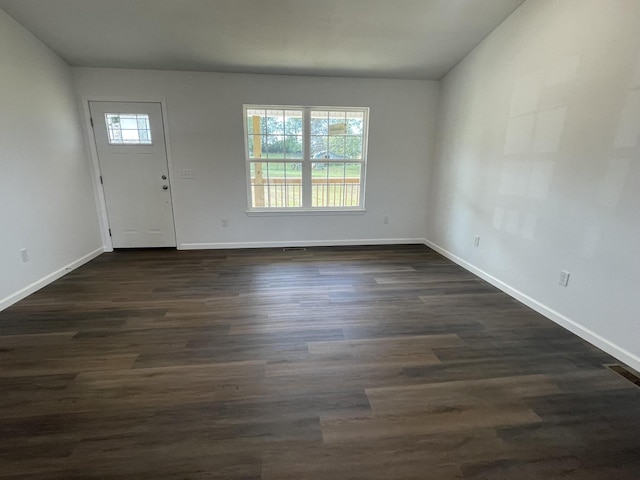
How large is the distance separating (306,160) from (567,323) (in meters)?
3.47

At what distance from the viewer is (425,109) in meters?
4.34

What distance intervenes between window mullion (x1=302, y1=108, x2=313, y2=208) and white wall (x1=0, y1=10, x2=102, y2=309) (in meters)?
2.89

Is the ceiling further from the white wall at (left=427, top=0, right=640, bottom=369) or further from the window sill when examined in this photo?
the window sill

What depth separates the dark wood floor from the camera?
49.8 inches

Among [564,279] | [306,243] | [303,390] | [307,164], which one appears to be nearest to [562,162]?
[564,279]

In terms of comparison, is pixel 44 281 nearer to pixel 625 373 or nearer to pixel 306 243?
pixel 306 243

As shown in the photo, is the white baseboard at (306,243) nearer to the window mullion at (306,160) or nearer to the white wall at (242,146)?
the white wall at (242,146)

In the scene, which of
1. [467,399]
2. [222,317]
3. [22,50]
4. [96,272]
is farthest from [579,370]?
[22,50]

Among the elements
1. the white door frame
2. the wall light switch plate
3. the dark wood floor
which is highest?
the white door frame

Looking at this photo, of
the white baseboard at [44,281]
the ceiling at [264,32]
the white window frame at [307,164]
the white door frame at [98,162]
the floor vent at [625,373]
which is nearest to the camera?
the floor vent at [625,373]

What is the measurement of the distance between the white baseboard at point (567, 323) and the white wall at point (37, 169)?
4668 mm

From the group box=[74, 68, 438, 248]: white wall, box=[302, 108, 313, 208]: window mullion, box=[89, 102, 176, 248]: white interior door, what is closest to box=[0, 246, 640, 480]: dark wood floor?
box=[89, 102, 176, 248]: white interior door

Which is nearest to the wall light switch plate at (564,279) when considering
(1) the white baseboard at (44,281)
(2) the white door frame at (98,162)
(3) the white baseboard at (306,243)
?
(3) the white baseboard at (306,243)

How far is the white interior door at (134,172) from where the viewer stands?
391 cm
